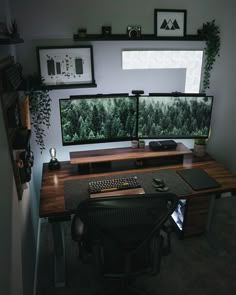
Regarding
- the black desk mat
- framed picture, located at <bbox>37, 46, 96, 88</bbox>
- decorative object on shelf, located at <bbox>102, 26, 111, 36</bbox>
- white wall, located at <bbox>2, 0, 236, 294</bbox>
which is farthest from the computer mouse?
decorative object on shelf, located at <bbox>102, 26, 111, 36</bbox>

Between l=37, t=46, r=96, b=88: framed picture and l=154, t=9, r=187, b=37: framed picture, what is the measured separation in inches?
24.4

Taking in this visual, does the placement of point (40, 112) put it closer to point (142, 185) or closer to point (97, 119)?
point (97, 119)

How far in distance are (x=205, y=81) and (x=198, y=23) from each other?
52cm

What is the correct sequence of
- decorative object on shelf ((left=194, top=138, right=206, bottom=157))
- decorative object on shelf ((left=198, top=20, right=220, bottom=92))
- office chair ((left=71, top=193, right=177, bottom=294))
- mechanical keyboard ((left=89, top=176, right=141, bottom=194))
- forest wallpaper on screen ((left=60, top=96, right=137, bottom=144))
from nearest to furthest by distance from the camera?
office chair ((left=71, top=193, right=177, bottom=294))
mechanical keyboard ((left=89, top=176, right=141, bottom=194))
forest wallpaper on screen ((left=60, top=96, right=137, bottom=144))
decorative object on shelf ((left=198, top=20, right=220, bottom=92))
decorative object on shelf ((left=194, top=138, right=206, bottom=157))

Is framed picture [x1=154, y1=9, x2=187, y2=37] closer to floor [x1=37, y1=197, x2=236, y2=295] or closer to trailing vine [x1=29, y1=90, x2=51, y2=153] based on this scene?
trailing vine [x1=29, y1=90, x2=51, y2=153]

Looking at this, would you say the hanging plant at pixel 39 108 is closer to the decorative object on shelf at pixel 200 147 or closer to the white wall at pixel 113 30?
the white wall at pixel 113 30

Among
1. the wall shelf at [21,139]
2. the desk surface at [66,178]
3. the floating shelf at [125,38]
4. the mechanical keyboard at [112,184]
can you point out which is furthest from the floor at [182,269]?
the floating shelf at [125,38]

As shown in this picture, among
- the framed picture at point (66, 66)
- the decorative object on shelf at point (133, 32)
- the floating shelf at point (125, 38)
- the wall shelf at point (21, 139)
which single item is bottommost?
the wall shelf at point (21, 139)

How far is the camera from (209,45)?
7.70 feet

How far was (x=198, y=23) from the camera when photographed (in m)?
2.32

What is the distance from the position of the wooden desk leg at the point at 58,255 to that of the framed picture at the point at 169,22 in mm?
1801

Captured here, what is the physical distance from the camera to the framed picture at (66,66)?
2111mm

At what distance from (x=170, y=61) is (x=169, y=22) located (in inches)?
12.8

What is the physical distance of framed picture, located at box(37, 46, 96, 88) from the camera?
211 centimetres
